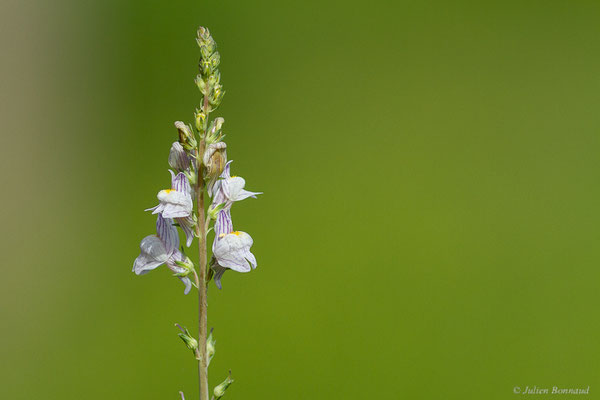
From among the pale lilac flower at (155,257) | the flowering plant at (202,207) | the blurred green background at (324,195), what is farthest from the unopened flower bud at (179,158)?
the blurred green background at (324,195)

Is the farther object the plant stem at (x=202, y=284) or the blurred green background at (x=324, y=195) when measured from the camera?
the blurred green background at (x=324, y=195)

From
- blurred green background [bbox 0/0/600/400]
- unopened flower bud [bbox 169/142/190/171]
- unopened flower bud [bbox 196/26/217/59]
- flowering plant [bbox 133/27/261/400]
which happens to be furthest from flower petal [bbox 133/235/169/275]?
blurred green background [bbox 0/0/600/400]

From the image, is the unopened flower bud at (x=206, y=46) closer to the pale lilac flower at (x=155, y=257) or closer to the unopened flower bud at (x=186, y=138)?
the unopened flower bud at (x=186, y=138)

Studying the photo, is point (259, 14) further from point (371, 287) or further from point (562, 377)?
point (562, 377)

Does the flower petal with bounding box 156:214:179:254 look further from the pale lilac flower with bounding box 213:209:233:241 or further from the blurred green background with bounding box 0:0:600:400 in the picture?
the blurred green background with bounding box 0:0:600:400

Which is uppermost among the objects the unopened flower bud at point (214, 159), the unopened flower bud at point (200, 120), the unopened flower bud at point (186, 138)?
the unopened flower bud at point (200, 120)

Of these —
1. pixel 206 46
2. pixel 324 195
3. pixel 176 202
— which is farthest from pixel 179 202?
pixel 324 195

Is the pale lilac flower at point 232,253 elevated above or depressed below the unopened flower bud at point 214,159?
below
